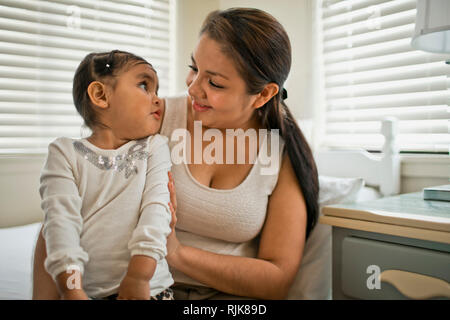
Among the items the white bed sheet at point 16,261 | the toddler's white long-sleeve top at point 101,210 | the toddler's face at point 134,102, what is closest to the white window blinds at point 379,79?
the toddler's face at point 134,102

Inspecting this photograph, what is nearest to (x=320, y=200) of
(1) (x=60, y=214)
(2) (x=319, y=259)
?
(2) (x=319, y=259)

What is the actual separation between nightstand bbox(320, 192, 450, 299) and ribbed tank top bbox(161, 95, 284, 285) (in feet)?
0.48

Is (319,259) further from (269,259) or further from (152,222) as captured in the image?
(152,222)

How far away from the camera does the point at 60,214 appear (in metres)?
0.43

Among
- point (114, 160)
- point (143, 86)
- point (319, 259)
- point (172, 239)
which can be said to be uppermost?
point (143, 86)

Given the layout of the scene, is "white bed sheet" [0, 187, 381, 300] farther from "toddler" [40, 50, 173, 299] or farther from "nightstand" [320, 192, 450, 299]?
"nightstand" [320, 192, 450, 299]

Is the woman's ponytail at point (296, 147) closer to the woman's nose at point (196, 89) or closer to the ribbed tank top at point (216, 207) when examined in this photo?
the ribbed tank top at point (216, 207)

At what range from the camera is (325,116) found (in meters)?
1.08

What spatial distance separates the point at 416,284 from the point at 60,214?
1.91 feet

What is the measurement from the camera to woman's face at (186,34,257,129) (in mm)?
619

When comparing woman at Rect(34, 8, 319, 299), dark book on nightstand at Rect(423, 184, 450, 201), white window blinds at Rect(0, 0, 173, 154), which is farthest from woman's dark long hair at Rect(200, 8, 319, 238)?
dark book on nightstand at Rect(423, 184, 450, 201)

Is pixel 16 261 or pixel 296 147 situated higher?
pixel 296 147

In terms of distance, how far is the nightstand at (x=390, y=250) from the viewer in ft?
2.00

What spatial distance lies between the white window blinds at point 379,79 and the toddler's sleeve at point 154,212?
557 mm
